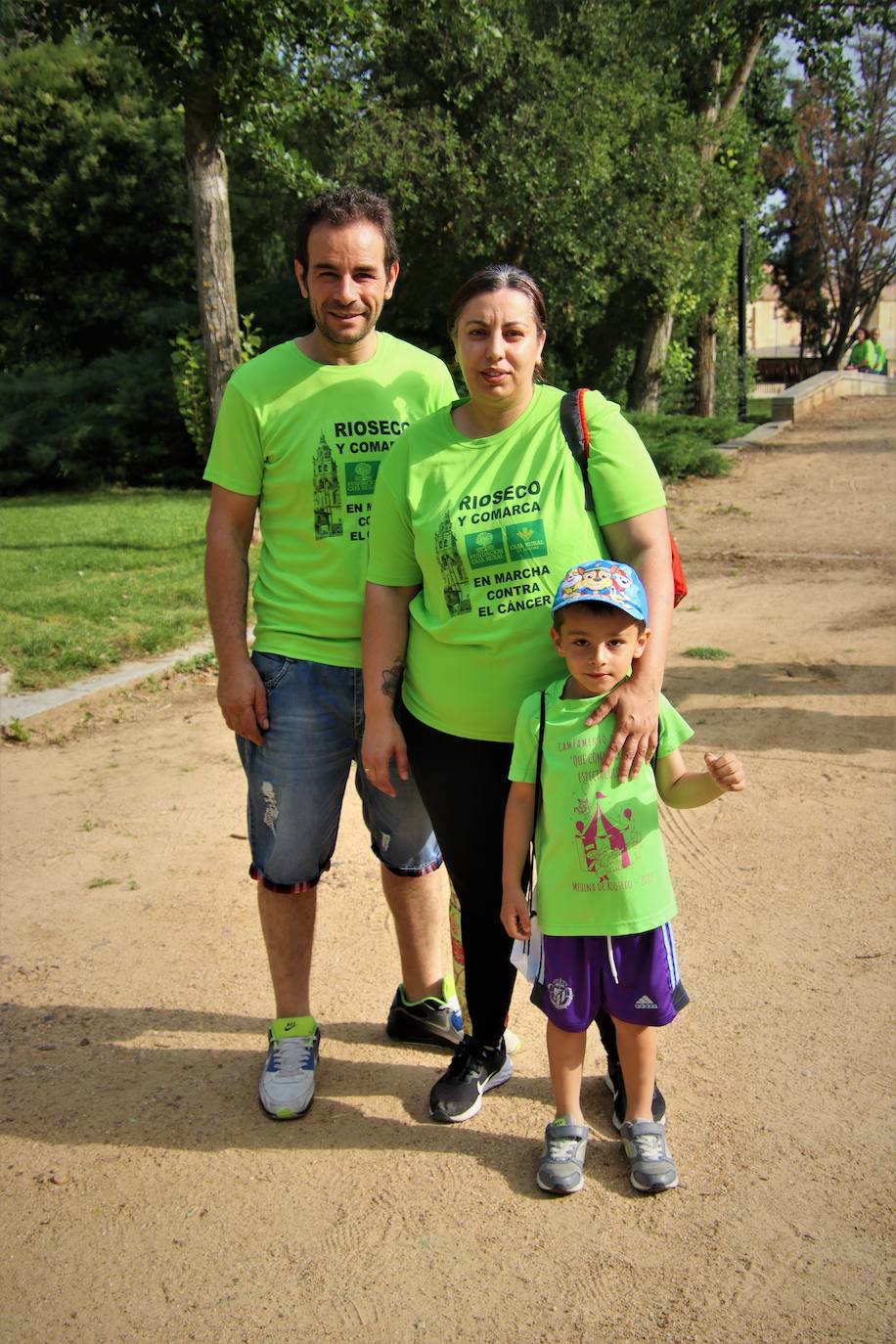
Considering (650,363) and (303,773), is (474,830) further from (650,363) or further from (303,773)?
(650,363)

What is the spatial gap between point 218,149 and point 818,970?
885 cm

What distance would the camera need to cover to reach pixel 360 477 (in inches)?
118

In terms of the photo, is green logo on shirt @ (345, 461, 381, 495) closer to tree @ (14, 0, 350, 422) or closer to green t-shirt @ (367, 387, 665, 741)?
A: green t-shirt @ (367, 387, 665, 741)

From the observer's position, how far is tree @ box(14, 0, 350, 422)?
8977mm

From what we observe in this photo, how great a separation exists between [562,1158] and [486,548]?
139 cm

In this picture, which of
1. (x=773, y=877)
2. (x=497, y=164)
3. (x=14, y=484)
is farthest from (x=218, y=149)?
(x=773, y=877)

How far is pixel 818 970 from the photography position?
3.68 m

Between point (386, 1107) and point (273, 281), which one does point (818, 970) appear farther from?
point (273, 281)

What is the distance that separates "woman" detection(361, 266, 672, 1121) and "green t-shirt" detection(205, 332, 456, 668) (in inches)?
7.2

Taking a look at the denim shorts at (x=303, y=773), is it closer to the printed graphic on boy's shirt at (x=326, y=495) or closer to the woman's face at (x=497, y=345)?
the printed graphic on boy's shirt at (x=326, y=495)

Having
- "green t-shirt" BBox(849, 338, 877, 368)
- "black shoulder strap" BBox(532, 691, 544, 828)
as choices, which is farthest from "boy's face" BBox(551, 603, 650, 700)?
"green t-shirt" BBox(849, 338, 877, 368)

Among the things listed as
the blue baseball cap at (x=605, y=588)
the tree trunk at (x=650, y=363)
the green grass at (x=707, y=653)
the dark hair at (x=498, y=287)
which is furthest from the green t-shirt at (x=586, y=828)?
the tree trunk at (x=650, y=363)

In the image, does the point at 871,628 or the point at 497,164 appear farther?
the point at 497,164

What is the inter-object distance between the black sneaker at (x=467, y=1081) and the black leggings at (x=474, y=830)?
0.46ft
